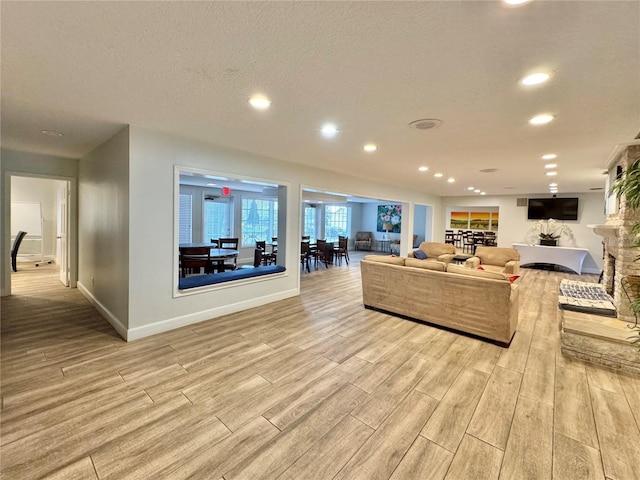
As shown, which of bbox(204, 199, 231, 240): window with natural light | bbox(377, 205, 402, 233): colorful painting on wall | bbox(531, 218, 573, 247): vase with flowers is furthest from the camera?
bbox(377, 205, 402, 233): colorful painting on wall

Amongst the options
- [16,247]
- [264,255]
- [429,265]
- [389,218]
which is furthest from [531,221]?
[16,247]

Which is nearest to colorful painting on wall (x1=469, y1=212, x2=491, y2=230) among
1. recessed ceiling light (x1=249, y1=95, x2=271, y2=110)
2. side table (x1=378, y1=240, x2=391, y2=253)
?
side table (x1=378, y1=240, x2=391, y2=253)

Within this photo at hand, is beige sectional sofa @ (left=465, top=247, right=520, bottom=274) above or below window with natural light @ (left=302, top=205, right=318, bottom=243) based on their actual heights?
below

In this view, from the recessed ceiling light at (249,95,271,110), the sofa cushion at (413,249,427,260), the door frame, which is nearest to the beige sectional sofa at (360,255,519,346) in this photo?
the recessed ceiling light at (249,95,271,110)

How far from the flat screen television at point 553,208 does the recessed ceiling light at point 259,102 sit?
32.9 ft

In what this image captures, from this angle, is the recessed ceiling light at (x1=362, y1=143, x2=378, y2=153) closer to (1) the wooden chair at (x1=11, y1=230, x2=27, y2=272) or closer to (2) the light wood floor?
(2) the light wood floor

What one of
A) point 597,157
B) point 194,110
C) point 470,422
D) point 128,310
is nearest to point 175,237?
point 128,310

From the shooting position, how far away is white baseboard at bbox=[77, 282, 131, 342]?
330 centimetres

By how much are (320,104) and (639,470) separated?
3.19m

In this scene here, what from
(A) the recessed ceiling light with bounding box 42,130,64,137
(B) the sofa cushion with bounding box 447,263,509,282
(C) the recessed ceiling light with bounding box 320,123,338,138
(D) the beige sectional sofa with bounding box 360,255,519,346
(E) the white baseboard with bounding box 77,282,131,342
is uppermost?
(A) the recessed ceiling light with bounding box 42,130,64,137

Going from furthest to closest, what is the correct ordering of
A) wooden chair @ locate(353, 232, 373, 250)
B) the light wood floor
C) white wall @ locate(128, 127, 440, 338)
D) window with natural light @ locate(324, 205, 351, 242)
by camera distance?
wooden chair @ locate(353, 232, 373, 250)
window with natural light @ locate(324, 205, 351, 242)
white wall @ locate(128, 127, 440, 338)
the light wood floor

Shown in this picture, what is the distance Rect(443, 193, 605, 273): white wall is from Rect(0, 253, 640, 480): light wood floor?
693cm

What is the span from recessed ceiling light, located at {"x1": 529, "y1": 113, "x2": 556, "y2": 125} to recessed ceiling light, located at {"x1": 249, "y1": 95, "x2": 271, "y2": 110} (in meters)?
2.39

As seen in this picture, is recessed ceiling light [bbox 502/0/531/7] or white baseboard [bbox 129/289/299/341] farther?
white baseboard [bbox 129/289/299/341]
